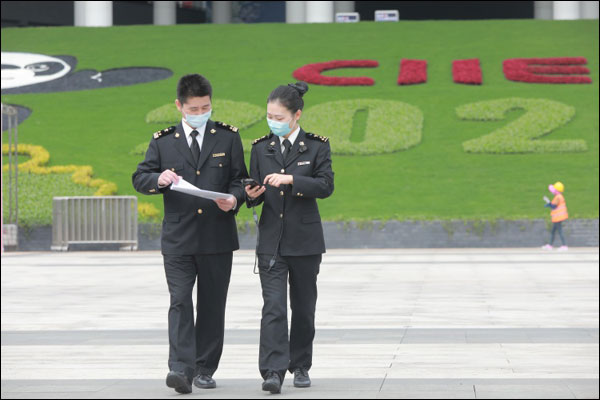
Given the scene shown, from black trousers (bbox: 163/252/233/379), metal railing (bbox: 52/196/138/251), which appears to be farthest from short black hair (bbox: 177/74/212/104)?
metal railing (bbox: 52/196/138/251)

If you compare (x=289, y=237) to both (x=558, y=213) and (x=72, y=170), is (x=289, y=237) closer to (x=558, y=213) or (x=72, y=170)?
(x=558, y=213)

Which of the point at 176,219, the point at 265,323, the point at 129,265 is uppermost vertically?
the point at 176,219

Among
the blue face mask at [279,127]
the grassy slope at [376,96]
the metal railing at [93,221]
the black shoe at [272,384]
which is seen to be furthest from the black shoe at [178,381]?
the grassy slope at [376,96]

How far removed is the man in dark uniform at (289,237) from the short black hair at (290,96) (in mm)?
196

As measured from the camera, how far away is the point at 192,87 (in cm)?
742

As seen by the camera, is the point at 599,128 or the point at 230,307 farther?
the point at 599,128

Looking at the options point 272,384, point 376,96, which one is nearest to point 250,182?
point 272,384

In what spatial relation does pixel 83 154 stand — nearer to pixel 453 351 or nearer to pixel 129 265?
pixel 129 265

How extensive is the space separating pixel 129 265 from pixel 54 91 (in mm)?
18920

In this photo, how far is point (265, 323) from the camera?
7.40 m

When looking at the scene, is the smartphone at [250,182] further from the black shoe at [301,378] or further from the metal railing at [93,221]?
the metal railing at [93,221]

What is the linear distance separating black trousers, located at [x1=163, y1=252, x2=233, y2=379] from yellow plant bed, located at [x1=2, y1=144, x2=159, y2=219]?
2041 centimetres

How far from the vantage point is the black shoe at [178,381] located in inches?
278

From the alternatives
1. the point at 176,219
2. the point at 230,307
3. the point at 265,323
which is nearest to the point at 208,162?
the point at 176,219
